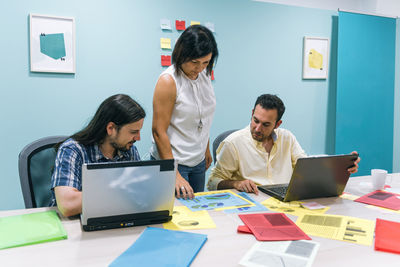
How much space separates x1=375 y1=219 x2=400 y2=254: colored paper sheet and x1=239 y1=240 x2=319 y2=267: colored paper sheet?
20cm

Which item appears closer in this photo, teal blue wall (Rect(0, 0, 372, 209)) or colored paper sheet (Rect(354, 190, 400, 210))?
colored paper sheet (Rect(354, 190, 400, 210))

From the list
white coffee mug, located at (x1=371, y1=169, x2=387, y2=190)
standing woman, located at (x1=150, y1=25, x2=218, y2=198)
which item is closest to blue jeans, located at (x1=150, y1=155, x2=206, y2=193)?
standing woman, located at (x1=150, y1=25, x2=218, y2=198)

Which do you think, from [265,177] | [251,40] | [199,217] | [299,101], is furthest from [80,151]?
[299,101]

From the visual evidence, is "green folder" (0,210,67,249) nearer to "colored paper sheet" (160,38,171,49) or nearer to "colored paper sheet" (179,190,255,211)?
"colored paper sheet" (179,190,255,211)

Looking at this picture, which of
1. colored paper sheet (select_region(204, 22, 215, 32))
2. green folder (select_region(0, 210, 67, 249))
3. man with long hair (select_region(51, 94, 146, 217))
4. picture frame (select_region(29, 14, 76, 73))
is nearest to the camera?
green folder (select_region(0, 210, 67, 249))

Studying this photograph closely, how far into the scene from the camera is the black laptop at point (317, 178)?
1.38 meters

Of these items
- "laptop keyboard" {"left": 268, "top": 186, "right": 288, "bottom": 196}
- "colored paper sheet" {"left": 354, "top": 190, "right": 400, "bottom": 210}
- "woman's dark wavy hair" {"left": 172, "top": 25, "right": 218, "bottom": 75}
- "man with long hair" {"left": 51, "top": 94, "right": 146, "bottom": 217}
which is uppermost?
"woman's dark wavy hair" {"left": 172, "top": 25, "right": 218, "bottom": 75}

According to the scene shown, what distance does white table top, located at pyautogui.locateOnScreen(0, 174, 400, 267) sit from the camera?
897 millimetres

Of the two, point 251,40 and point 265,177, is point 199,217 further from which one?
point 251,40

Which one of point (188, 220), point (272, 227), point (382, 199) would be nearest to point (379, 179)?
point (382, 199)

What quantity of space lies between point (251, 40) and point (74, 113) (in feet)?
5.48

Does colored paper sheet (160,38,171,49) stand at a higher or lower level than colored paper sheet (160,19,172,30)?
lower

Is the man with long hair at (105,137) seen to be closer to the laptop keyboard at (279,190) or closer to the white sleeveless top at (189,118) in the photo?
the white sleeveless top at (189,118)

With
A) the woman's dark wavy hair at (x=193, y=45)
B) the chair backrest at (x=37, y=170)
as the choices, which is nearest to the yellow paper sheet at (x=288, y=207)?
the woman's dark wavy hair at (x=193, y=45)
